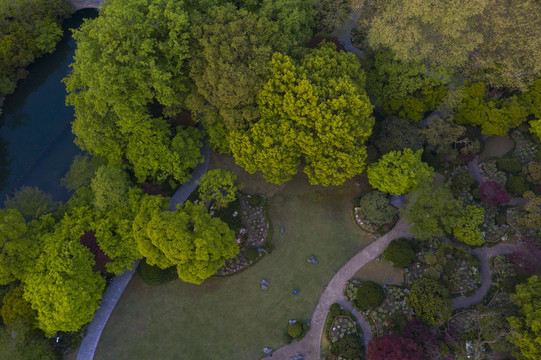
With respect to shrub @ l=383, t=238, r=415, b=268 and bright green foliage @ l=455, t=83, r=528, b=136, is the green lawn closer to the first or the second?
shrub @ l=383, t=238, r=415, b=268

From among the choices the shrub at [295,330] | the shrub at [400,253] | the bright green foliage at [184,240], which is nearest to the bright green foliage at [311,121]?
the bright green foliage at [184,240]

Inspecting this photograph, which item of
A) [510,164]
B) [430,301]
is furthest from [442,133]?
[430,301]

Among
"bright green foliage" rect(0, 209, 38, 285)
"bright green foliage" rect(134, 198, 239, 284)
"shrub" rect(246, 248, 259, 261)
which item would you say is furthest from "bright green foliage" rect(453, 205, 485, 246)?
"bright green foliage" rect(0, 209, 38, 285)

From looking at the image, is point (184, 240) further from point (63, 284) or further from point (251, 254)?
point (63, 284)

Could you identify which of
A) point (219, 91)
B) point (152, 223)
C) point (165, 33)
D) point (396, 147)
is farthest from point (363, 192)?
point (165, 33)

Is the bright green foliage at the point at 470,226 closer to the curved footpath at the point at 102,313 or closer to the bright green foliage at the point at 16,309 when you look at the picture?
the curved footpath at the point at 102,313

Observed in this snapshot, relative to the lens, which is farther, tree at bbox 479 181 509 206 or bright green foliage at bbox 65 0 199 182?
tree at bbox 479 181 509 206
